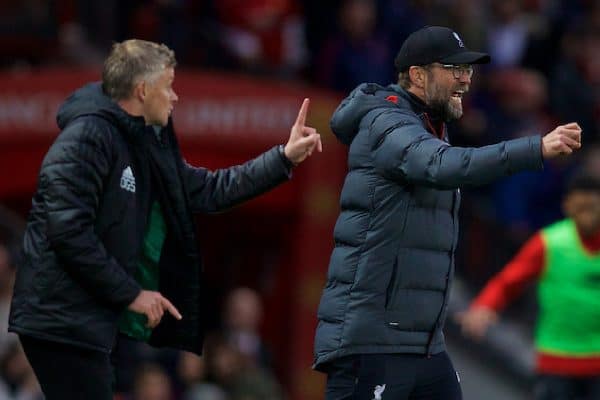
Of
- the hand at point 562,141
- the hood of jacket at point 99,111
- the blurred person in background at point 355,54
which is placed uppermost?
the hand at point 562,141

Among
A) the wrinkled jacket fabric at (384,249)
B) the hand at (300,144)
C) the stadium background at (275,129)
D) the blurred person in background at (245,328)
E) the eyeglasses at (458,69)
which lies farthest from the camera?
the stadium background at (275,129)

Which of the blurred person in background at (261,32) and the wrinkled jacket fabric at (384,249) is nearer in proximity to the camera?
the wrinkled jacket fabric at (384,249)

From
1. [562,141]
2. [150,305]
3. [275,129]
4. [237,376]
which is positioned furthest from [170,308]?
[275,129]

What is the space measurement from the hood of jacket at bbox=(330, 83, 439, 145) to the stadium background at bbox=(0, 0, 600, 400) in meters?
5.01

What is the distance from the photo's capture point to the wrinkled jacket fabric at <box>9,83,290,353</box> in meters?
6.55

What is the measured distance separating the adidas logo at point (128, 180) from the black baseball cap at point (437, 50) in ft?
3.74

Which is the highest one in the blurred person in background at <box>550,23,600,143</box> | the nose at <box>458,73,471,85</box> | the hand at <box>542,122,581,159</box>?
the nose at <box>458,73,471,85</box>

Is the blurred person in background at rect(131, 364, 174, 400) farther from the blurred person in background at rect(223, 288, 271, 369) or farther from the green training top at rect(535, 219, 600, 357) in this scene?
the green training top at rect(535, 219, 600, 357)

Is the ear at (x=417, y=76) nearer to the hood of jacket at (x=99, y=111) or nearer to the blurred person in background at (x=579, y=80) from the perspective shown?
the hood of jacket at (x=99, y=111)

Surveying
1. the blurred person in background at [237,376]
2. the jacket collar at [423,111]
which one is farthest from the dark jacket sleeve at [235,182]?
the blurred person in background at [237,376]

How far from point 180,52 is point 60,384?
22.9 feet

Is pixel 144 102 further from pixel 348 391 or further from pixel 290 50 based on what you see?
pixel 290 50

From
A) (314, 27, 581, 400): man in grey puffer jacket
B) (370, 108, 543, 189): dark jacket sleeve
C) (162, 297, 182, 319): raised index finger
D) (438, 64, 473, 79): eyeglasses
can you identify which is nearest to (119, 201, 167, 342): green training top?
(162, 297, 182, 319): raised index finger

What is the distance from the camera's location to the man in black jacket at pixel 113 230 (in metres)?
6.57
